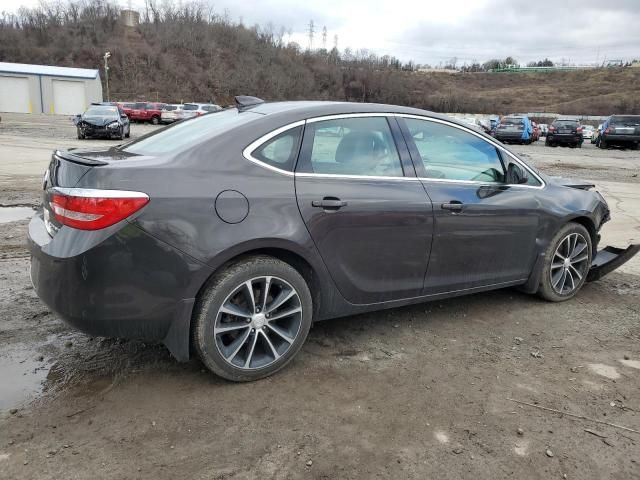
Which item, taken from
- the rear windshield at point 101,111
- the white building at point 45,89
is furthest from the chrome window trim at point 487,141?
the white building at point 45,89

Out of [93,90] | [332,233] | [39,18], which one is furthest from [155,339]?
[39,18]

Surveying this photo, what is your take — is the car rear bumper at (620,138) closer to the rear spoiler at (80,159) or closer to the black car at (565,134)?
the black car at (565,134)

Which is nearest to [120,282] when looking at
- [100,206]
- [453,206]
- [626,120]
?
[100,206]

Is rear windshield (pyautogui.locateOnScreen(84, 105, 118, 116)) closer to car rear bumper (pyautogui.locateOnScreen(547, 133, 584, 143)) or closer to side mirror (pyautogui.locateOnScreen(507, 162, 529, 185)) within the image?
side mirror (pyautogui.locateOnScreen(507, 162, 529, 185))

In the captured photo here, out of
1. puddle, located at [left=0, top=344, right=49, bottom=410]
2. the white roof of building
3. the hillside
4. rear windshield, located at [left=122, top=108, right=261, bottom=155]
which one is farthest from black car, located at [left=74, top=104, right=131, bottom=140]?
the hillside

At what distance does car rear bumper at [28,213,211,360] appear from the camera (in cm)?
276

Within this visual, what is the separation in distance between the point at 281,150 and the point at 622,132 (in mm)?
27222

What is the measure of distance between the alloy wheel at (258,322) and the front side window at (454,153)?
4.52 feet

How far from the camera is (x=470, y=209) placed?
12.9 ft

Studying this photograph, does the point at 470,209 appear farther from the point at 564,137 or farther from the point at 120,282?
the point at 564,137

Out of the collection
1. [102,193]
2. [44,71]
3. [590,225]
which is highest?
[44,71]

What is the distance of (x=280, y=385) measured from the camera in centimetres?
326

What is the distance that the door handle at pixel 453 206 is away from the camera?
12.5 ft

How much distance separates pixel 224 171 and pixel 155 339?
1.00m
